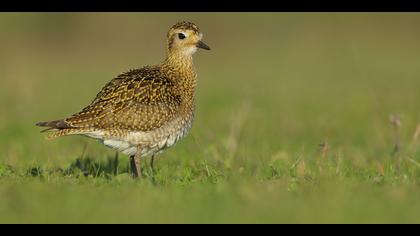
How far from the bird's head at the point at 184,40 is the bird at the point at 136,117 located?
571 millimetres

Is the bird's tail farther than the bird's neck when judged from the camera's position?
No

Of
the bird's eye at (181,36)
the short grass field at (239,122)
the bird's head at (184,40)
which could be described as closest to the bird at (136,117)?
the short grass field at (239,122)

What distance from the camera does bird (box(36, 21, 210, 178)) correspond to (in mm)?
10531

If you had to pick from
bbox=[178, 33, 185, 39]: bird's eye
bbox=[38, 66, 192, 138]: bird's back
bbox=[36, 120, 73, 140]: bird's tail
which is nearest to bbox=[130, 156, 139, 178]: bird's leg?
bbox=[38, 66, 192, 138]: bird's back

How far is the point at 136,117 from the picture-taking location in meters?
10.6

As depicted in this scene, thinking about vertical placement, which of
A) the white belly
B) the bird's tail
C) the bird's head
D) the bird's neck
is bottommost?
the bird's tail

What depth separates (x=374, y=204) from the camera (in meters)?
8.22

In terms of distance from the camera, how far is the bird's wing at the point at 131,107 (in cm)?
1052

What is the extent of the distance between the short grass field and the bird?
43cm

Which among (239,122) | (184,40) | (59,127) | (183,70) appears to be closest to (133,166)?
(59,127)

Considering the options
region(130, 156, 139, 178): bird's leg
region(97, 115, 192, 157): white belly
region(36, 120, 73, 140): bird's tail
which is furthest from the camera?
region(130, 156, 139, 178): bird's leg

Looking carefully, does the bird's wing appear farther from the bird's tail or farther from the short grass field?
the short grass field
